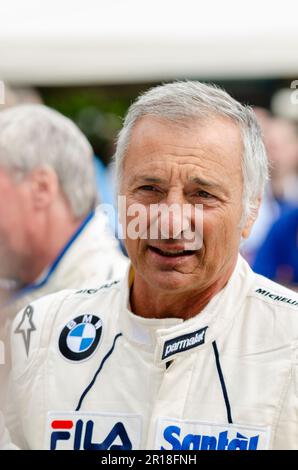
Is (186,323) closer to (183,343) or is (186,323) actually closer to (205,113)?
(183,343)

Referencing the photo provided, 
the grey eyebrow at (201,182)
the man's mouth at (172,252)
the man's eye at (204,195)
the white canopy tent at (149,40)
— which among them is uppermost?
the white canopy tent at (149,40)

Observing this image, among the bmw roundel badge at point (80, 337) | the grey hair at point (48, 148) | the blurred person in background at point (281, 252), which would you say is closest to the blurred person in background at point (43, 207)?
the grey hair at point (48, 148)

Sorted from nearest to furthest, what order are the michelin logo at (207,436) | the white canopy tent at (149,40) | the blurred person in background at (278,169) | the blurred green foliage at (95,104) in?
the michelin logo at (207,436) → the blurred person in background at (278,169) → the white canopy tent at (149,40) → the blurred green foliage at (95,104)

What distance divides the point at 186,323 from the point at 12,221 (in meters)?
1.46

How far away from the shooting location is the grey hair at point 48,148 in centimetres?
341

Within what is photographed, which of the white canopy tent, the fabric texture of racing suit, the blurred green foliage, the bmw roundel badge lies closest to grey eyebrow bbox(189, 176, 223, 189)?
the bmw roundel badge

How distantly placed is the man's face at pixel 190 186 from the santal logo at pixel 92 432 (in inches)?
14.5

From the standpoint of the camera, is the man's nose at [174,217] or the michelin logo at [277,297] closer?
the man's nose at [174,217]

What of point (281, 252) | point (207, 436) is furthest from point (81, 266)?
point (281, 252)

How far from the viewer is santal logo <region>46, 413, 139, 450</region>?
2178 mm

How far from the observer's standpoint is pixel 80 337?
238 cm

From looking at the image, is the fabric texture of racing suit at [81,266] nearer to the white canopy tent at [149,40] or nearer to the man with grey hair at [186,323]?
the man with grey hair at [186,323]

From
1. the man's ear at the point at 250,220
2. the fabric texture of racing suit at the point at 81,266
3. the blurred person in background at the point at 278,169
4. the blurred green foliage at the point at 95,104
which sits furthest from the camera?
the blurred green foliage at the point at 95,104

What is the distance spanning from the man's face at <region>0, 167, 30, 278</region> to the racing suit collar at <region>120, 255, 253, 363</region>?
1.25 meters
